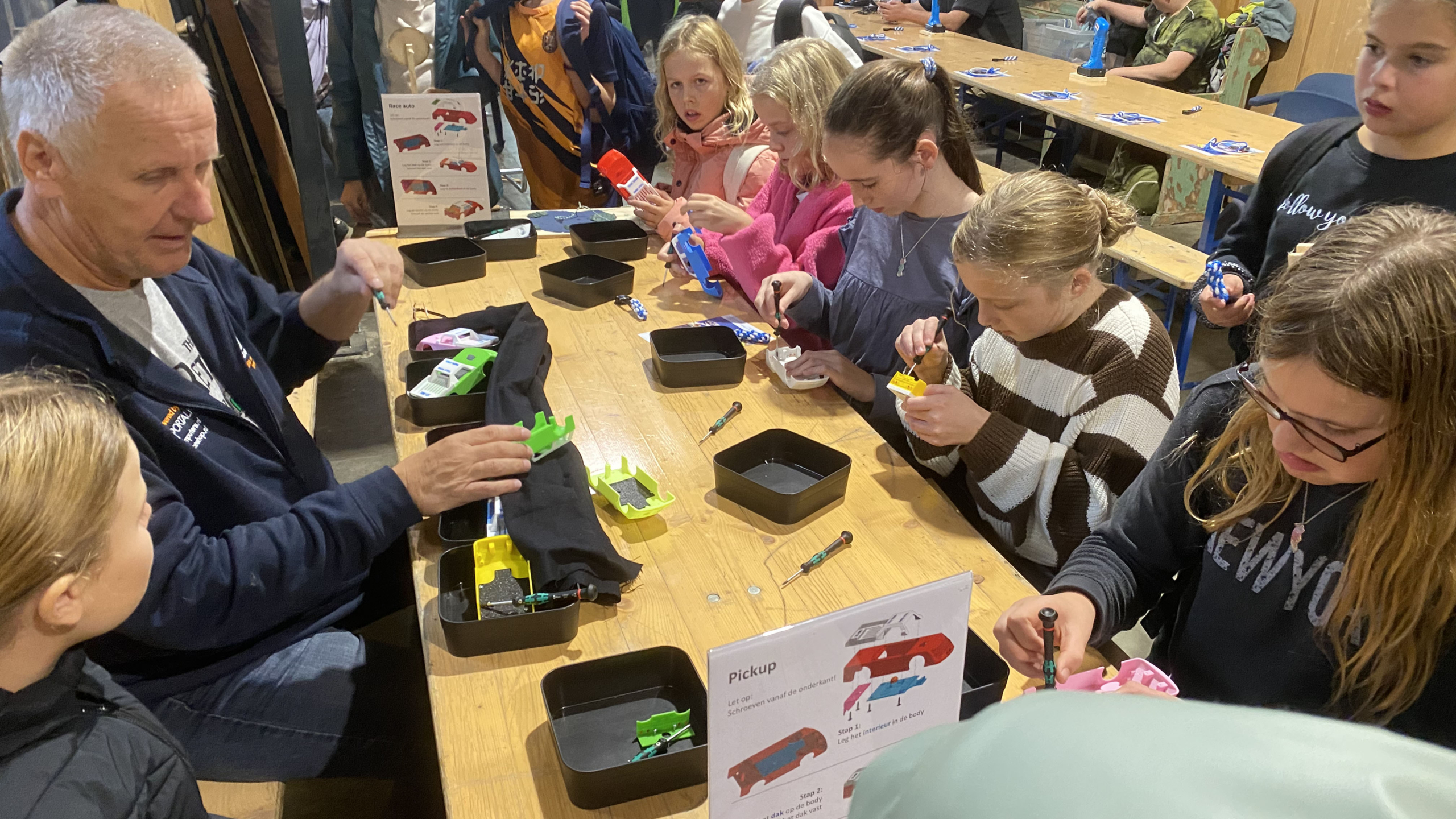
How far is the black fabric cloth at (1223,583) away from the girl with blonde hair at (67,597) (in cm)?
122

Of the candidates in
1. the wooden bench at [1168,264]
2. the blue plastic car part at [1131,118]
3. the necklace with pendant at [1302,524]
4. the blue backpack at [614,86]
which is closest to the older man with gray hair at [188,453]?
the necklace with pendant at [1302,524]

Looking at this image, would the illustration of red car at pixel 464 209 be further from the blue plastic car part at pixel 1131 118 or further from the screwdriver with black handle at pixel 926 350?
the blue plastic car part at pixel 1131 118

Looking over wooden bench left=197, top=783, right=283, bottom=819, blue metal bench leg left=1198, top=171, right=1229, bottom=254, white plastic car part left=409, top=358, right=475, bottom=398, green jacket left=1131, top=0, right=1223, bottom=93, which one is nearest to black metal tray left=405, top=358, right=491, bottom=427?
white plastic car part left=409, top=358, right=475, bottom=398

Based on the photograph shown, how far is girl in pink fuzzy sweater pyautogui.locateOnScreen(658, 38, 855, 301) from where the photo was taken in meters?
2.50

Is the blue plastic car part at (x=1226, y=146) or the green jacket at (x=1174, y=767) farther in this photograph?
the blue plastic car part at (x=1226, y=146)

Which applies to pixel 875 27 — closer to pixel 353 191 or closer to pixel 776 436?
pixel 353 191

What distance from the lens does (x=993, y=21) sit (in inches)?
277

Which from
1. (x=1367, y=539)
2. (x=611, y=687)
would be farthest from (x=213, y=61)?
(x=1367, y=539)

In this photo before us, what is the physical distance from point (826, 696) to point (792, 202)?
6.27ft

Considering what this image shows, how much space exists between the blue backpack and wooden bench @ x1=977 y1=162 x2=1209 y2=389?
4.64 feet

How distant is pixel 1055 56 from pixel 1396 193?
6.65 meters

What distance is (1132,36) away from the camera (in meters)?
6.15

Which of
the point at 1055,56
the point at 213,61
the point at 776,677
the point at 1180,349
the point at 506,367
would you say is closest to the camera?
the point at 776,677

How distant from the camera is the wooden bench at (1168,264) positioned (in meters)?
3.52
